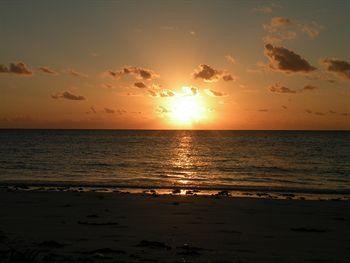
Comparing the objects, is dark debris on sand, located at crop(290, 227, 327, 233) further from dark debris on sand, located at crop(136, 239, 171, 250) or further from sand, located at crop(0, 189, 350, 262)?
dark debris on sand, located at crop(136, 239, 171, 250)

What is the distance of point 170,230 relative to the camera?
43.1 feet

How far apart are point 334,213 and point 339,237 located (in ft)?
16.8

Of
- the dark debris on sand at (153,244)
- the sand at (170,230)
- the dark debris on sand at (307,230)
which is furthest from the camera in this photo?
the dark debris on sand at (307,230)

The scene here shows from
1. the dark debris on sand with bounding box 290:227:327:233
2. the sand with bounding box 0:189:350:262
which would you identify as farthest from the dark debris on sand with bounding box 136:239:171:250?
the dark debris on sand with bounding box 290:227:327:233

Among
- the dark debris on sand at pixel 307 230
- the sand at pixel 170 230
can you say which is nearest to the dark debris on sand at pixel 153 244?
the sand at pixel 170 230

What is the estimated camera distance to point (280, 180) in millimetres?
35312

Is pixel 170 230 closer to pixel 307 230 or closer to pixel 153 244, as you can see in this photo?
pixel 153 244

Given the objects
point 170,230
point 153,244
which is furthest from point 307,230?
point 153,244

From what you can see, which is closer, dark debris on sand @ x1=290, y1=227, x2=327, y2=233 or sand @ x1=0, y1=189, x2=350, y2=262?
sand @ x1=0, y1=189, x2=350, y2=262

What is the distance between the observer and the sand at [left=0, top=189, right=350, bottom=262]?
10.2 meters

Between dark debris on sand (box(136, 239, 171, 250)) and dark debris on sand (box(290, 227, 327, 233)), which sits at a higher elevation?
dark debris on sand (box(290, 227, 327, 233))

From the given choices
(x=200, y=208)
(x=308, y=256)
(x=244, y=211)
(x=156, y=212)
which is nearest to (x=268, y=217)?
(x=244, y=211)

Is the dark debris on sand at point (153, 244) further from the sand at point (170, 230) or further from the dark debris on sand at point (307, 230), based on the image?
the dark debris on sand at point (307, 230)

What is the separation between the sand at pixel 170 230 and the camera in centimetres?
1016
